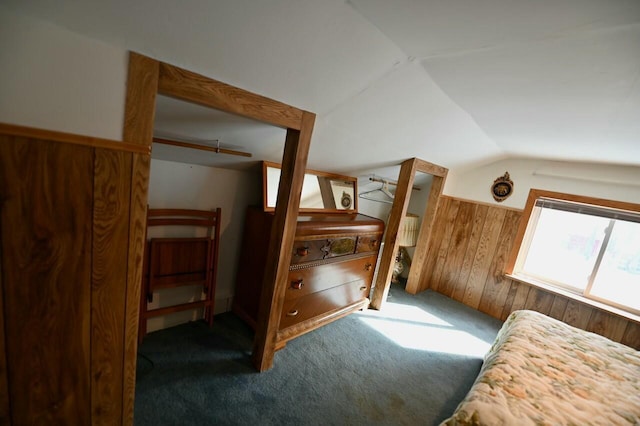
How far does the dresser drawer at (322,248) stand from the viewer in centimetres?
178

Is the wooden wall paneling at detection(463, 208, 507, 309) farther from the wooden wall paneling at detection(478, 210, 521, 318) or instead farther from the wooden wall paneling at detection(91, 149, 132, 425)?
the wooden wall paneling at detection(91, 149, 132, 425)

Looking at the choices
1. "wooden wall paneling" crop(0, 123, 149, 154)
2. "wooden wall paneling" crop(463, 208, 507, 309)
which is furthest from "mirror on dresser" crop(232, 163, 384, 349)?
"wooden wall paneling" crop(463, 208, 507, 309)

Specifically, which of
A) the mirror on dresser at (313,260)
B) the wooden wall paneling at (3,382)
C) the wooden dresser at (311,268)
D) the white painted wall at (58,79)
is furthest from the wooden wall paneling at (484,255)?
the wooden wall paneling at (3,382)

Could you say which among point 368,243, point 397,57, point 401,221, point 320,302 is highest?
point 397,57

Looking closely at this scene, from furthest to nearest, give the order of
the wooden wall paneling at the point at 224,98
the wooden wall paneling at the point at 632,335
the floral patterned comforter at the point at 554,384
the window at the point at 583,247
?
the window at the point at 583,247 → the wooden wall paneling at the point at 632,335 → the floral patterned comforter at the point at 554,384 → the wooden wall paneling at the point at 224,98

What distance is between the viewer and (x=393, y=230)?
2586 mm

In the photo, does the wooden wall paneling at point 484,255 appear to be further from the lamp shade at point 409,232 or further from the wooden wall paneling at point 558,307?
the lamp shade at point 409,232

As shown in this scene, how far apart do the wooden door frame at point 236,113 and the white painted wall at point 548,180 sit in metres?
2.67

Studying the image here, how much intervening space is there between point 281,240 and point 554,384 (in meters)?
1.63

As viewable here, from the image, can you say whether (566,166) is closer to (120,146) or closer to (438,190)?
(438,190)

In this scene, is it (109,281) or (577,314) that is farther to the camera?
(577,314)

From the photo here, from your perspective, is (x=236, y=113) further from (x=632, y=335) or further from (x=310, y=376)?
(x=632, y=335)

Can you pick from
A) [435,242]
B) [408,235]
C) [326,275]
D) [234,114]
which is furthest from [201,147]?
[435,242]

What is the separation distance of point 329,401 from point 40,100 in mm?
1953
